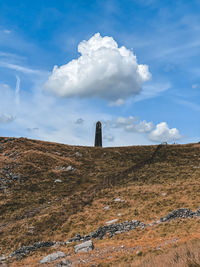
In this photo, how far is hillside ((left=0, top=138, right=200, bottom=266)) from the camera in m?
17.6

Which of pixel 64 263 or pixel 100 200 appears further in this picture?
pixel 100 200

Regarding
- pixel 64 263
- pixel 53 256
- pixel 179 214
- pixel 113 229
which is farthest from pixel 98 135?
pixel 64 263

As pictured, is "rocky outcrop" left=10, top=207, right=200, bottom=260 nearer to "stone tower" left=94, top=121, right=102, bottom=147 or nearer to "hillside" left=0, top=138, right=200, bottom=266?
"hillside" left=0, top=138, right=200, bottom=266

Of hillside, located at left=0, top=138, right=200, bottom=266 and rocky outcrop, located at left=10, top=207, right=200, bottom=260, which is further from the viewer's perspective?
rocky outcrop, located at left=10, top=207, right=200, bottom=260

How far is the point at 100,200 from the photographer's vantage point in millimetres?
33250

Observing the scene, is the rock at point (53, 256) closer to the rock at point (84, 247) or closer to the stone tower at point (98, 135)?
the rock at point (84, 247)

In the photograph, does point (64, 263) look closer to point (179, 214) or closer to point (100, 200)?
point (179, 214)

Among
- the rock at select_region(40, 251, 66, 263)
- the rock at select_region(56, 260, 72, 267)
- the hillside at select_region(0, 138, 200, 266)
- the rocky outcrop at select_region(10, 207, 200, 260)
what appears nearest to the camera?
the rock at select_region(56, 260, 72, 267)

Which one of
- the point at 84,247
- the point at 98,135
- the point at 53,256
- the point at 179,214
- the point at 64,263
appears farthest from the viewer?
the point at 98,135

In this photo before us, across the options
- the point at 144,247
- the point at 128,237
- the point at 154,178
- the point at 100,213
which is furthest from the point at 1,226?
the point at 154,178

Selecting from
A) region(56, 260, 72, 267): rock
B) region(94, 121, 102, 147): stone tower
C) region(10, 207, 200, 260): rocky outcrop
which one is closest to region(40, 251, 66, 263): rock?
region(56, 260, 72, 267): rock

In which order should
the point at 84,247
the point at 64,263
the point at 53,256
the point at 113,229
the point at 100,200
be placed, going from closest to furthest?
1. the point at 64,263
2. the point at 53,256
3. the point at 84,247
4. the point at 113,229
5. the point at 100,200

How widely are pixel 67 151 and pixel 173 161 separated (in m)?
26.8

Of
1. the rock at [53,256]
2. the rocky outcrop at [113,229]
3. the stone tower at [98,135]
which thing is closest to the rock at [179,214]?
the rocky outcrop at [113,229]
